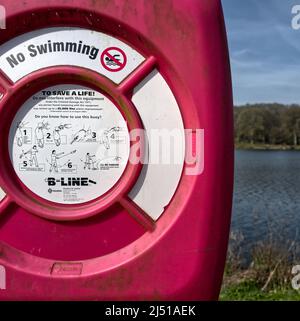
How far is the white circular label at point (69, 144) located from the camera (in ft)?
5.08

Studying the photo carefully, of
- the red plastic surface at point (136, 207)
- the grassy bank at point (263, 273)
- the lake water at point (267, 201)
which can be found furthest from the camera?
the lake water at point (267, 201)

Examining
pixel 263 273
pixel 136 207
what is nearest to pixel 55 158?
pixel 136 207

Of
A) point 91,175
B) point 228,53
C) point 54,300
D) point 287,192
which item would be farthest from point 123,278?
point 287,192

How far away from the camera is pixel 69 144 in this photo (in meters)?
1.56

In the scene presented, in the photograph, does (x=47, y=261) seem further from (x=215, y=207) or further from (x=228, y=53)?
(x=228, y=53)

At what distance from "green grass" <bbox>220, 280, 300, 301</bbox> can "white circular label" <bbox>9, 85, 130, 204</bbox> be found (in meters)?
2.38

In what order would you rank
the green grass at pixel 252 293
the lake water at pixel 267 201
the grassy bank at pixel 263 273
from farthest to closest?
1. the lake water at pixel 267 201
2. the grassy bank at pixel 263 273
3. the green grass at pixel 252 293

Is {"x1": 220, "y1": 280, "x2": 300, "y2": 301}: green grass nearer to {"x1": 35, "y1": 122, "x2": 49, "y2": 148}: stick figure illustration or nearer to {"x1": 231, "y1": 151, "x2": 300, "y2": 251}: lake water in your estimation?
{"x1": 231, "y1": 151, "x2": 300, "y2": 251}: lake water

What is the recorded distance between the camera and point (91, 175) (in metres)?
1.57

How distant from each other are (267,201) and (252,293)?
354 centimetres

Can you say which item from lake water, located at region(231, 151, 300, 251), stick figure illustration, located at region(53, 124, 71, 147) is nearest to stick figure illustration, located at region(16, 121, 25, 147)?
stick figure illustration, located at region(53, 124, 71, 147)

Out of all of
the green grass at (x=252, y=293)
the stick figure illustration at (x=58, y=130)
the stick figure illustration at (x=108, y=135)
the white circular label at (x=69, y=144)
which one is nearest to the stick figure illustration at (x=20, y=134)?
the white circular label at (x=69, y=144)

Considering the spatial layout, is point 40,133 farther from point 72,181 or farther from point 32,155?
point 72,181

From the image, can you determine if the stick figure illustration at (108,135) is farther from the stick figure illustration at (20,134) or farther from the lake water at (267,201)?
the lake water at (267,201)
